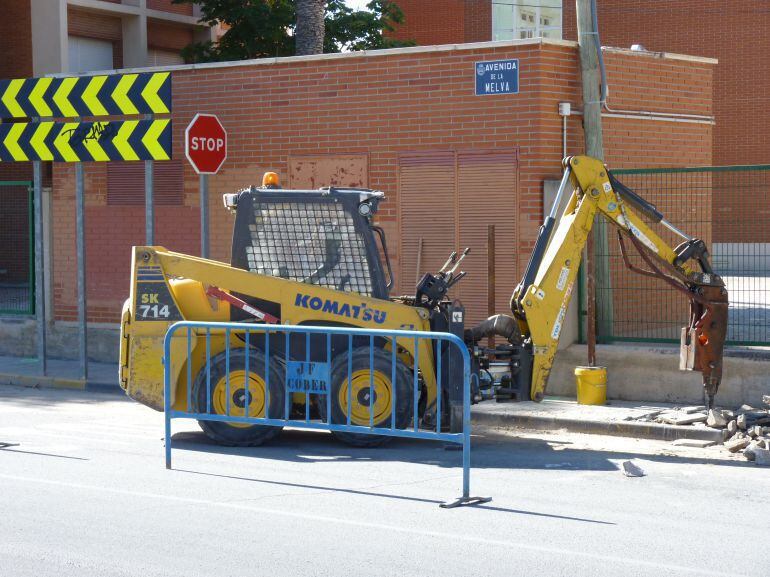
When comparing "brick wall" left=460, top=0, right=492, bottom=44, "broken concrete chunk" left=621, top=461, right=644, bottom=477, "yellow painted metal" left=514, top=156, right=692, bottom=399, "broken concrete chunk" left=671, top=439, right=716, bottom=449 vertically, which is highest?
"brick wall" left=460, top=0, right=492, bottom=44

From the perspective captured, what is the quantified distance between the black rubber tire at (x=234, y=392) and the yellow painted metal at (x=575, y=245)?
2524 millimetres

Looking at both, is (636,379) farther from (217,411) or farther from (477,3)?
(477,3)

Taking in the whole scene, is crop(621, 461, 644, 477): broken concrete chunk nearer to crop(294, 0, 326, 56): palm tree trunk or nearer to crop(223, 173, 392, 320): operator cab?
crop(223, 173, 392, 320): operator cab

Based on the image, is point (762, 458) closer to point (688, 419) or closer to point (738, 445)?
point (738, 445)

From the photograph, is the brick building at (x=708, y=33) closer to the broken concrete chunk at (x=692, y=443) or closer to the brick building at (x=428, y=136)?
the brick building at (x=428, y=136)

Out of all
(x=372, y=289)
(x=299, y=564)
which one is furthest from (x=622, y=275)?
(x=299, y=564)

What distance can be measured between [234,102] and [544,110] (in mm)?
4645

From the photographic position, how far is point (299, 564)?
670cm

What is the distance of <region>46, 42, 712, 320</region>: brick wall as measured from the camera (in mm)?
14312

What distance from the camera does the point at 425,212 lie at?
15109 mm

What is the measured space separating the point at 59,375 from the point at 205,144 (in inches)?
150

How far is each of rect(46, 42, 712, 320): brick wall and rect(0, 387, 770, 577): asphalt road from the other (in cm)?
435

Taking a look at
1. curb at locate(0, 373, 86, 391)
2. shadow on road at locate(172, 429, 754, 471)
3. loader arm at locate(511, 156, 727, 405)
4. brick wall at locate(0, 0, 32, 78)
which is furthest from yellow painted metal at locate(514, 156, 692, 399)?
brick wall at locate(0, 0, 32, 78)

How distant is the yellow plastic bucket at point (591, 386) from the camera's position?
42.8 feet
